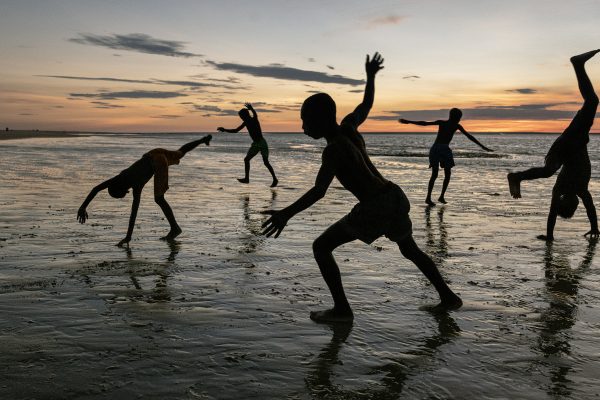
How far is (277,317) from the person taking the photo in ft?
14.4

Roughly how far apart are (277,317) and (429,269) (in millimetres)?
1351

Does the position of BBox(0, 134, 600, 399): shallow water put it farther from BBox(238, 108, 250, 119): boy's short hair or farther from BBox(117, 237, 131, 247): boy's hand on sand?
BBox(238, 108, 250, 119): boy's short hair

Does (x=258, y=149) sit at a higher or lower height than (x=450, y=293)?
higher

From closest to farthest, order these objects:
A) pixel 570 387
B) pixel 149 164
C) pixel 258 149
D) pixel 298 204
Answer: pixel 570 387, pixel 298 204, pixel 149 164, pixel 258 149

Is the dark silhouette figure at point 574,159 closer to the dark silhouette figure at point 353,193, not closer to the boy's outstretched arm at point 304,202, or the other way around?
the dark silhouette figure at point 353,193

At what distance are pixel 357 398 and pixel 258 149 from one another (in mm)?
13129

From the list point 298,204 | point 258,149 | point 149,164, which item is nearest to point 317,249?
point 298,204

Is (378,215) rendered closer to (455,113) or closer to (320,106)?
(320,106)

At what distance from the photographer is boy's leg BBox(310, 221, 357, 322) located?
4344 millimetres

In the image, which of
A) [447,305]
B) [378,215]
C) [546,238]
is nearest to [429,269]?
[447,305]

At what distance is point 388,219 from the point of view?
14.1 feet

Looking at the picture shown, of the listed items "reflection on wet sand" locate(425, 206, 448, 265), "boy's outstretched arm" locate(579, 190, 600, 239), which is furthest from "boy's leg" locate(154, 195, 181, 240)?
"boy's outstretched arm" locate(579, 190, 600, 239)

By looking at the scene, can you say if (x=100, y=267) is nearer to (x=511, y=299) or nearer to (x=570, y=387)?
(x=511, y=299)

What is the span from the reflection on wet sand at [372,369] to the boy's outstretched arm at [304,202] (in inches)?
35.4
